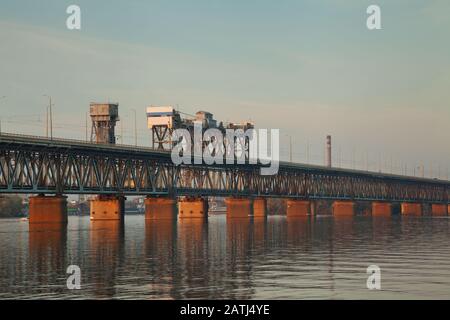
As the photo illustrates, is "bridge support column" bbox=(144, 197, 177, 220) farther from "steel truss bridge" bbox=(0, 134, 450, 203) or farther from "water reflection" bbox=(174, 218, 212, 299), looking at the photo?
"water reflection" bbox=(174, 218, 212, 299)

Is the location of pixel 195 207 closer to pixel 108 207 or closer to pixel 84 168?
pixel 108 207

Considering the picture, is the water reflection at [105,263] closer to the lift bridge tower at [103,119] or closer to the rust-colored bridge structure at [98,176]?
the rust-colored bridge structure at [98,176]

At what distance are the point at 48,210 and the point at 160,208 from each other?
154 feet

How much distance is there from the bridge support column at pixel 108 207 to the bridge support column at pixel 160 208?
16.5 m

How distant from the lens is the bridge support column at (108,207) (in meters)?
160

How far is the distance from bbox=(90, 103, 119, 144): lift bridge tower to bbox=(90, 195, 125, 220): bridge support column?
3113 centimetres

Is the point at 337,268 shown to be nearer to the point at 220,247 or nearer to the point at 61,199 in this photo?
the point at 220,247

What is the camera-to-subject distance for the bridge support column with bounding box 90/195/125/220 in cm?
15985

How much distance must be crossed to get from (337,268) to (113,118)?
5629 inches

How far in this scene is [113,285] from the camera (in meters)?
46.4

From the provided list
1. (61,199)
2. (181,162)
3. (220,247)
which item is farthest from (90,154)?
(220,247)

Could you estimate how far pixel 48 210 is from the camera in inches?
5300

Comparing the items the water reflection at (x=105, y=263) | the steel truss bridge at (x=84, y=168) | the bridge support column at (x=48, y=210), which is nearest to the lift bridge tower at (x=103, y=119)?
the steel truss bridge at (x=84, y=168)
